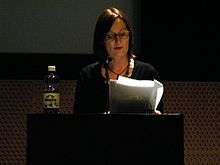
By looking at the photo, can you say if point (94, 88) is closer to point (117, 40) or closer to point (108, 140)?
point (117, 40)

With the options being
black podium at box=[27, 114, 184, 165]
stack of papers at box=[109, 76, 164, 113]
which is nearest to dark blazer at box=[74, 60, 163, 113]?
stack of papers at box=[109, 76, 164, 113]

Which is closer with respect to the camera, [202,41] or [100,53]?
[100,53]

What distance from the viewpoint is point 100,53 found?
7.14 ft

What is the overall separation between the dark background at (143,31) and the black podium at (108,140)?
1.49 m

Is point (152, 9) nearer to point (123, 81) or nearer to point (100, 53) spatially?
point (100, 53)

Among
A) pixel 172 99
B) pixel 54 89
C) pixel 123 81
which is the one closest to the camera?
pixel 123 81

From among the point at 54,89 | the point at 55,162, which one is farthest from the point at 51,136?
the point at 54,89

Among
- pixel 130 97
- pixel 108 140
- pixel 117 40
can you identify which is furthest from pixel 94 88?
pixel 108 140

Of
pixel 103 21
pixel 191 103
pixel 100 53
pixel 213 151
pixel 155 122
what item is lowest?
pixel 213 151

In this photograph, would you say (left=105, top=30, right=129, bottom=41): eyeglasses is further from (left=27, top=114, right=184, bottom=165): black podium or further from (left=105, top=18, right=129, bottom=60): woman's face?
(left=27, top=114, right=184, bottom=165): black podium

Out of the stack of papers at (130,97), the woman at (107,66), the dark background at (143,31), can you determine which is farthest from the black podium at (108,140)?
the dark background at (143,31)

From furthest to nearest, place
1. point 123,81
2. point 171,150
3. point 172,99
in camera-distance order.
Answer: point 172,99 → point 123,81 → point 171,150

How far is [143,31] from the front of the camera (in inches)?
113

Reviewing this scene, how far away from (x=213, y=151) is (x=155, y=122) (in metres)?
1.58
